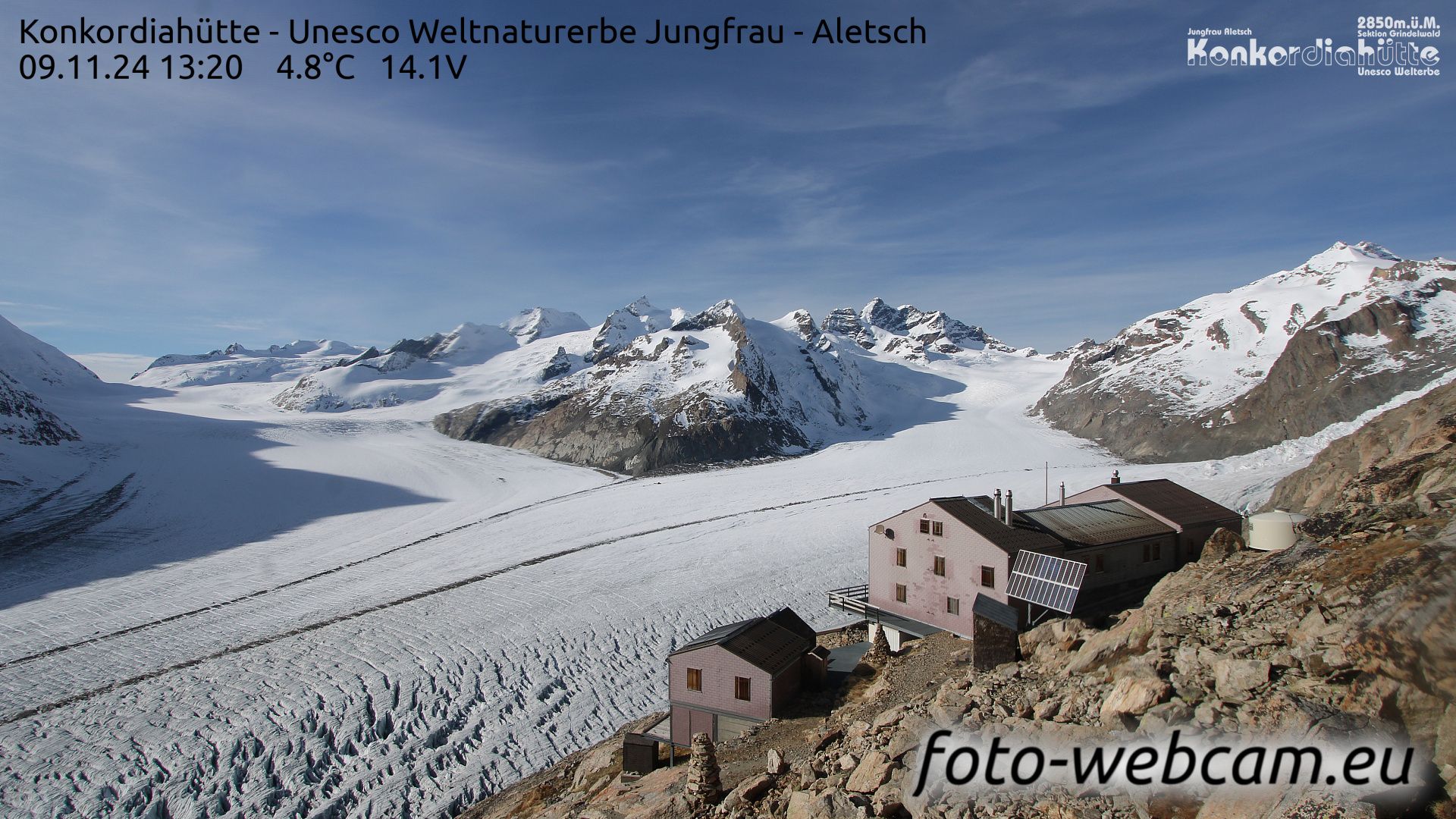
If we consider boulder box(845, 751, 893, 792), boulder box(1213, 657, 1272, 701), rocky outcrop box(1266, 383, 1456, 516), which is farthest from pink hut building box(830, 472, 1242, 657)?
boulder box(845, 751, 893, 792)

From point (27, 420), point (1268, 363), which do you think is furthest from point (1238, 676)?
point (1268, 363)

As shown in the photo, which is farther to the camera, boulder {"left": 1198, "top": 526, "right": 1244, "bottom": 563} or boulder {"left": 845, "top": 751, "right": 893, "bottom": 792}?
boulder {"left": 1198, "top": 526, "right": 1244, "bottom": 563}

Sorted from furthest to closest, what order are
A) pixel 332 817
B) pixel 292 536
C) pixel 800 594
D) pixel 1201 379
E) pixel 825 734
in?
pixel 1201 379
pixel 292 536
pixel 800 594
pixel 332 817
pixel 825 734

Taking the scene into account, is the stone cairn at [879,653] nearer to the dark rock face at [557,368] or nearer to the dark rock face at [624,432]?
the dark rock face at [624,432]

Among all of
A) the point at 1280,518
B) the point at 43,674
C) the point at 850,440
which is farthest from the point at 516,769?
the point at 850,440

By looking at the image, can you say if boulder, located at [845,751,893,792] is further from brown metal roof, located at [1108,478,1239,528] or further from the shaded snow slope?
the shaded snow slope

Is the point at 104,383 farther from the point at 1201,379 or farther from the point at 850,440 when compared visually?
the point at 1201,379

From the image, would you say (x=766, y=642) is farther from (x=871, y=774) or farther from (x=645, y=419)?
(x=645, y=419)
